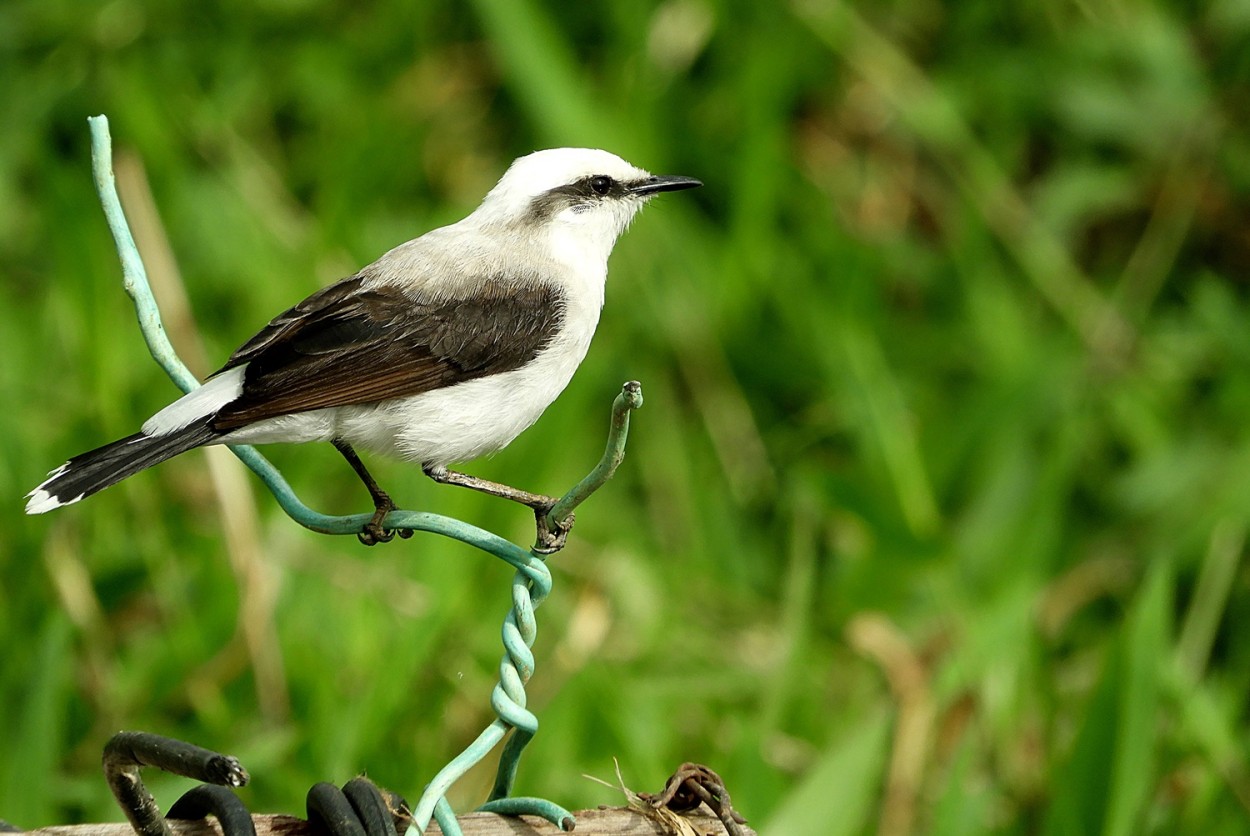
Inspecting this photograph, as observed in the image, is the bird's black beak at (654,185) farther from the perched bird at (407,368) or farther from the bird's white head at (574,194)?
the perched bird at (407,368)

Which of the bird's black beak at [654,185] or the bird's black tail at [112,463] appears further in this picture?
the bird's black beak at [654,185]

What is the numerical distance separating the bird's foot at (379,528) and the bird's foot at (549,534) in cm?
23

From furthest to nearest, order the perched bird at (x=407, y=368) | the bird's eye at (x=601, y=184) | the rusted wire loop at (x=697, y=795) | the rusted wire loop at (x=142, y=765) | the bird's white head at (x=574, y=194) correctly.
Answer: the bird's eye at (x=601, y=184) → the bird's white head at (x=574, y=194) → the perched bird at (x=407, y=368) → the rusted wire loop at (x=697, y=795) → the rusted wire loop at (x=142, y=765)

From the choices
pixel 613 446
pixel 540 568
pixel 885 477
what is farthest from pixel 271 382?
pixel 885 477

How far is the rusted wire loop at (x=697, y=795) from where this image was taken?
2010 millimetres

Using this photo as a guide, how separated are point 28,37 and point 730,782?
4.45m

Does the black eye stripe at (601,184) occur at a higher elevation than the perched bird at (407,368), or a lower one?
higher

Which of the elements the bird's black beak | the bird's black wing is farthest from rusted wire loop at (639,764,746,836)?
the bird's black beak

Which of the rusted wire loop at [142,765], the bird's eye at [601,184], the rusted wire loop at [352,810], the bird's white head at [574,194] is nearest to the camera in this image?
the rusted wire loop at [142,765]

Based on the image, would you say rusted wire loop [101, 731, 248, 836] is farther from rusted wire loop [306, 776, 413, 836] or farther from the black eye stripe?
the black eye stripe

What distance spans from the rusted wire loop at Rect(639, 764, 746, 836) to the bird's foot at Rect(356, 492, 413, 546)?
0.55 meters

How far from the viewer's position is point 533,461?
4.69 meters

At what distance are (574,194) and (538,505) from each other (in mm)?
882

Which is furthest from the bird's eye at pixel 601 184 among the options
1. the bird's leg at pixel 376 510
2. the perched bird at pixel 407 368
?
the bird's leg at pixel 376 510
